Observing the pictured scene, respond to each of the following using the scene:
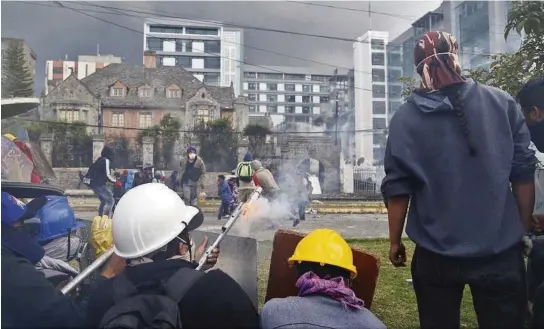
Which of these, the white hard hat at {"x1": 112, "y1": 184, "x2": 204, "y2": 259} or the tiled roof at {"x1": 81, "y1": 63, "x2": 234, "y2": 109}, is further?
the tiled roof at {"x1": 81, "y1": 63, "x2": 234, "y2": 109}

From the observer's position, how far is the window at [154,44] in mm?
2904

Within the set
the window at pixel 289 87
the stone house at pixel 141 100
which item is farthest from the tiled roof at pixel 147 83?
the window at pixel 289 87

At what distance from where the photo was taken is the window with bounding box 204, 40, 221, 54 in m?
2.91

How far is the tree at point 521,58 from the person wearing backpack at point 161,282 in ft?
5.91

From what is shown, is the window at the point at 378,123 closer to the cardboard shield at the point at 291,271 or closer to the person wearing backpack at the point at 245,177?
the person wearing backpack at the point at 245,177

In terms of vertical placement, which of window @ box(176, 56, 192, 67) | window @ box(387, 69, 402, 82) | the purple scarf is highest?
window @ box(176, 56, 192, 67)

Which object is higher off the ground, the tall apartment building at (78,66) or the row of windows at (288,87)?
the tall apartment building at (78,66)

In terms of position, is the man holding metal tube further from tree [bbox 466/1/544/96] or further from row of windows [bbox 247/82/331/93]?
tree [bbox 466/1/544/96]

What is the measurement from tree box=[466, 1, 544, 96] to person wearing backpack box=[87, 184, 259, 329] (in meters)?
1.80

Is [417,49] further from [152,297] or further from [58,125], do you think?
[58,125]

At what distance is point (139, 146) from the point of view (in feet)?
9.71

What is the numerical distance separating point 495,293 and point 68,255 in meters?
2.12

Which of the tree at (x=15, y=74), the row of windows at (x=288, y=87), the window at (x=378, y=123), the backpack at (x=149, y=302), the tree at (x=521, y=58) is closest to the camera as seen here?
the backpack at (x=149, y=302)

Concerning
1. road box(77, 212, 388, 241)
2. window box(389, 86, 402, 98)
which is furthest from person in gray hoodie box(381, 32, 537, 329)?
window box(389, 86, 402, 98)
